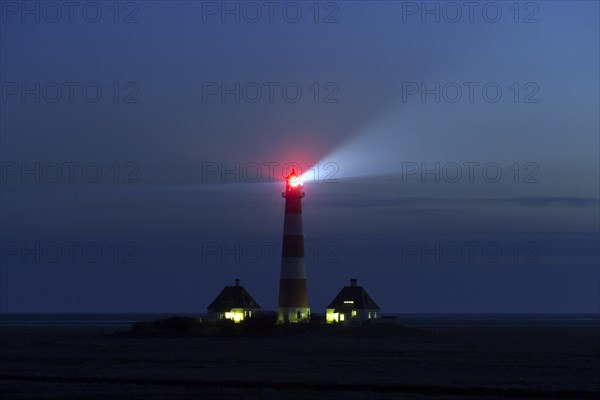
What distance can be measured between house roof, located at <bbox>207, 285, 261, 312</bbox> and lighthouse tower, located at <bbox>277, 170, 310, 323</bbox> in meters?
9.40

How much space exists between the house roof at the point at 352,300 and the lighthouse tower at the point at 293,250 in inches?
323

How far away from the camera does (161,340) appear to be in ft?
246

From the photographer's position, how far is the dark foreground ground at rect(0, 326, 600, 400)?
38.5 m

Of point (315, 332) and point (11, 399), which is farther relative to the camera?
point (315, 332)

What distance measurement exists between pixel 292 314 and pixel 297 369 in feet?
89.3

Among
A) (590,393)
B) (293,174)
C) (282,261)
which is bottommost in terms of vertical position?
(590,393)

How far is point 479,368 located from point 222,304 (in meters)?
37.4

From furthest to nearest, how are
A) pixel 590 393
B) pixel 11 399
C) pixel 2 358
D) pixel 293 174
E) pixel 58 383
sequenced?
pixel 293 174 < pixel 2 358 < pixel 58 383 < pixel 590 393 < pixel 11 399

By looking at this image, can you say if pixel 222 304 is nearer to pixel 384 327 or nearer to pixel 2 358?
pixel 384 327

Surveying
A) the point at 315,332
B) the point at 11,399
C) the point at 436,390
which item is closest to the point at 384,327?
the point at 315,332

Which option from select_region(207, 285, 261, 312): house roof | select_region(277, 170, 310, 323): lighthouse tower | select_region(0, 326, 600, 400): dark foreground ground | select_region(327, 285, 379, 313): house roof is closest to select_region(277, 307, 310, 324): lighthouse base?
select_region(277, 170, 310, 323): lighthouse tower

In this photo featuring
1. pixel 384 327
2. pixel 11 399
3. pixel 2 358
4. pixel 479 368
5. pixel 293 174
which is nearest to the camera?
pixel 11 399

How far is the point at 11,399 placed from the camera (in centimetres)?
3566

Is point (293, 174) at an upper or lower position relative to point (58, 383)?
upper
